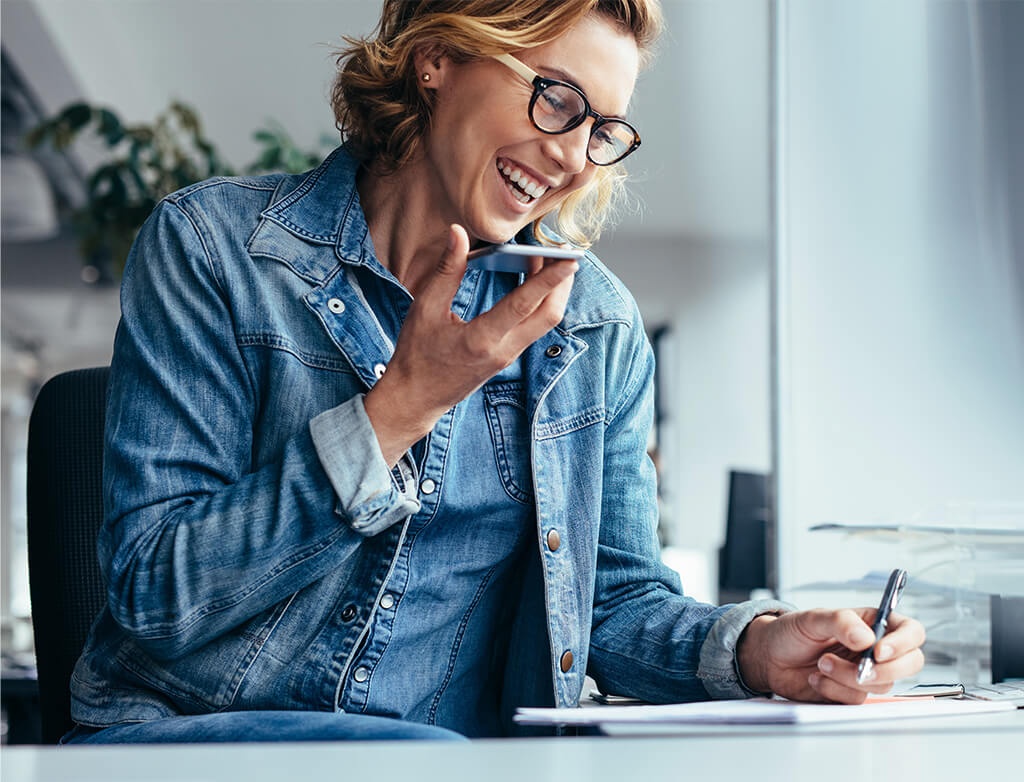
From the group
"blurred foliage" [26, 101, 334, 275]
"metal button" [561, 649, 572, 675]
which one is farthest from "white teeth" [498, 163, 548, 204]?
"blurred foliage" [26, 101, 334, 275]

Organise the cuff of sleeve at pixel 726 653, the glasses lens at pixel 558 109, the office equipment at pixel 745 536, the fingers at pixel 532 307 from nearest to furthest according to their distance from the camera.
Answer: the fingers at pixel 532 307, the cuff of sleeve at pixel 726 653, the glasses lens at pixel 558 109, the office equipment at pixel 745 536

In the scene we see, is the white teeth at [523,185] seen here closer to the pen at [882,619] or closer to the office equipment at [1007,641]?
the pen at [882,619]

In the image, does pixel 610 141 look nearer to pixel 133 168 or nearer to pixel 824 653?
pixel 824 653

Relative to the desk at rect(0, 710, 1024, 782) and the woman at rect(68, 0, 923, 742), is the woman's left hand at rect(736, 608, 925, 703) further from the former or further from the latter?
the desk at rect(0, 710, 1024, 782)

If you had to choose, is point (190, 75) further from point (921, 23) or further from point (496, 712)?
point (496, 712)

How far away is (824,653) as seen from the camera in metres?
0.84

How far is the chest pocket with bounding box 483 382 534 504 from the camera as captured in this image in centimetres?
102

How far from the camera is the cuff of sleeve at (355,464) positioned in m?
0.80

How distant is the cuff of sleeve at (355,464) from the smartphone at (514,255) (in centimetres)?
14

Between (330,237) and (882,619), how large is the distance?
590mm

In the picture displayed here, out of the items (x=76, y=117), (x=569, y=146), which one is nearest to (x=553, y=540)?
(x=569, y=146)

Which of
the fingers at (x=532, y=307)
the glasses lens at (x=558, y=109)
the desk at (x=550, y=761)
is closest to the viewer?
the desk at (x=550, y=761)

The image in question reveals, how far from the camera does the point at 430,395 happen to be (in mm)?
796

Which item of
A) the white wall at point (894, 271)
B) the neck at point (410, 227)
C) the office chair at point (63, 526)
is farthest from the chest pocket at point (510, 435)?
the white wall at point (894, 271)
